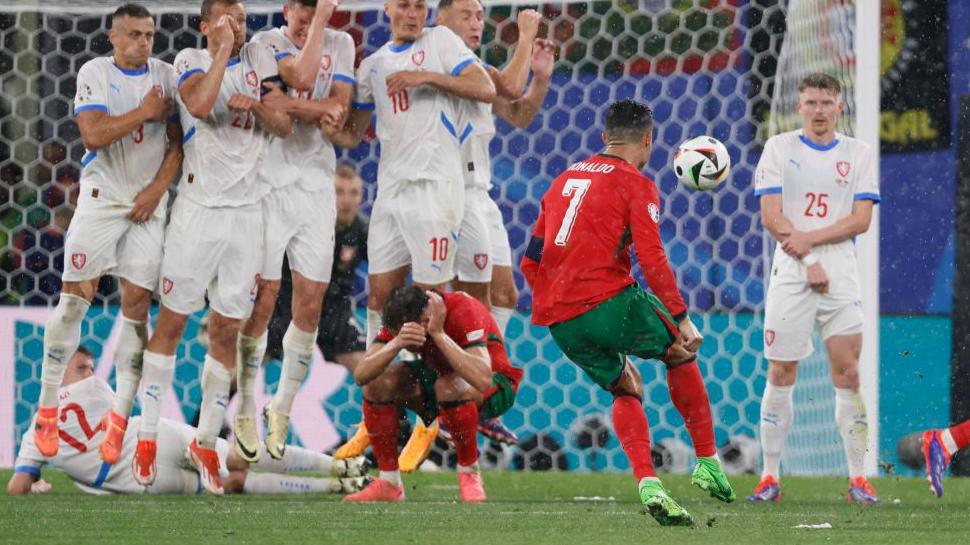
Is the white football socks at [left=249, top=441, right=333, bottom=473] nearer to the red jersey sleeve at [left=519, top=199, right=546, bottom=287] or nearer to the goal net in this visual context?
the goal net

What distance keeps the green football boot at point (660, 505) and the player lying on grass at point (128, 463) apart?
2590 millimetres

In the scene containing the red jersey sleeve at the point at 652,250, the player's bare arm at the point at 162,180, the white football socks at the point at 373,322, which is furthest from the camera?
the white football socks at the point at 373,322

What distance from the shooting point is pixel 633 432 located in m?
5.98

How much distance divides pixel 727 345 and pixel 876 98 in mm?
1674

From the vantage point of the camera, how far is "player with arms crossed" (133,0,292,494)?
7703 millimetres

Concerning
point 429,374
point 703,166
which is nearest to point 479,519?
point 429,374

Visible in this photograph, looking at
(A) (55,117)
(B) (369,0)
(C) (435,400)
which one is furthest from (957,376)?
(A) (55,117)

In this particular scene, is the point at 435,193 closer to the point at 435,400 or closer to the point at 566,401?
the point at 435,400

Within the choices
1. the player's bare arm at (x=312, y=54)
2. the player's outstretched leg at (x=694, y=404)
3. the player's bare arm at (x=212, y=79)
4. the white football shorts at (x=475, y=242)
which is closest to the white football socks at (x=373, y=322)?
the white football shorts at (x=475, y=242)

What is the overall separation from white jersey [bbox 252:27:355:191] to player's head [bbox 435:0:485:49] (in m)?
0.61

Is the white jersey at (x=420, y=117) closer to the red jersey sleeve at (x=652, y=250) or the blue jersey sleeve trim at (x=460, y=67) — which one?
the blue jersey sleeve trim at (x=460, y=67)

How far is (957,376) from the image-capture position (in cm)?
935

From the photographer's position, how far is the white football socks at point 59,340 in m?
7.74

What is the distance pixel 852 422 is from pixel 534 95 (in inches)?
94.9
